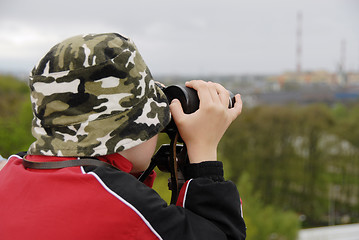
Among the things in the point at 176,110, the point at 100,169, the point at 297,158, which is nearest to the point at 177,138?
the point at 176,110

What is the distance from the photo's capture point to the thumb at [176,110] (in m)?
0.74

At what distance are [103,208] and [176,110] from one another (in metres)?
0.23

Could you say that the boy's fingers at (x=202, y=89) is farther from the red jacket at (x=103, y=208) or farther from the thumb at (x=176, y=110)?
the red jacket at (x=103, y=208)

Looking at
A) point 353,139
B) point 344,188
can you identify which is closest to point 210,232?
point 353,139

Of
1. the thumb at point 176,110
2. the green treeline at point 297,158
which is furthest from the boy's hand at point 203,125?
the green treeline at point 297,158

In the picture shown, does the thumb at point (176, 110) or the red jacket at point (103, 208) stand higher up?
the thumb at point (176, 110)

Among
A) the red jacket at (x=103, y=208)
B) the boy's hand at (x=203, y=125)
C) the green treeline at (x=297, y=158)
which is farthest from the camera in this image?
the green treeline at (x=297, y=158)

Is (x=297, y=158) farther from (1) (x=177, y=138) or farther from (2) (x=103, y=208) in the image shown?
(2) (x=103, y=208)

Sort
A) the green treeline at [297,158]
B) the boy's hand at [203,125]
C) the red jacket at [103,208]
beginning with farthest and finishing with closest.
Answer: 1. the green treeline at [297,158]
2. the boy's hand at [203,125]
3. the red jacket at [103,208]

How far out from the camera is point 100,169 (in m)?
0.63

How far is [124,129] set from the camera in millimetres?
661

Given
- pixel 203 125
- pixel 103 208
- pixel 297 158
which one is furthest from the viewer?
pixel 297 158

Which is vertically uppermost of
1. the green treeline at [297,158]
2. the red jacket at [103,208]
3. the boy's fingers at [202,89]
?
the boy's fingers at [202,89]

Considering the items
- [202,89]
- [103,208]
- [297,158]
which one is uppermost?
[202,89]
